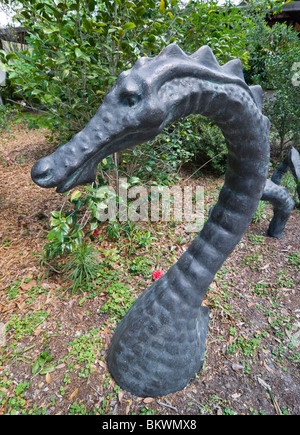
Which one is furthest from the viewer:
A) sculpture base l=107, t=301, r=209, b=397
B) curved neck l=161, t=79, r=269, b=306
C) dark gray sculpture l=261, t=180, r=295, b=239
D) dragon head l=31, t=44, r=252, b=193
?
dark gray sculpture l=261, t=180, r=295, b=239

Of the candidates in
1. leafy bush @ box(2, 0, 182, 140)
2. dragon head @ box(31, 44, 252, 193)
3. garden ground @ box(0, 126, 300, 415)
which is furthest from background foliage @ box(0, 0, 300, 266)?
dragon head @ box(31, 44, 252, 193)

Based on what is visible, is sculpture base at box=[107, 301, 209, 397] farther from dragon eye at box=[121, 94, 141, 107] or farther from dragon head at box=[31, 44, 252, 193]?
dragon eye at box=[121, 94, 141, 107]

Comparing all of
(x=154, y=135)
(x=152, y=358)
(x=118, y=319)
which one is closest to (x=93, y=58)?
(x=154, y=135)

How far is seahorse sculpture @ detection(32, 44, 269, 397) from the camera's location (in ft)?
2.71

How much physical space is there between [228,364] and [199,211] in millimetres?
2318

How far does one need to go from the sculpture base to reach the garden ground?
93 mm

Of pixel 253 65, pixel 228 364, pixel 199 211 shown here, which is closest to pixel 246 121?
pixel 228 364

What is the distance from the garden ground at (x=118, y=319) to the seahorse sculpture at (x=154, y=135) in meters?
0.20

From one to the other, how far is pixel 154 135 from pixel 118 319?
5.41 feet

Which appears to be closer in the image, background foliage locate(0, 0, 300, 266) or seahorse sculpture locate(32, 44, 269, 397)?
seahorse sculpture locate(32, 44, 269, 397)

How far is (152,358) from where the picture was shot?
1443 mm

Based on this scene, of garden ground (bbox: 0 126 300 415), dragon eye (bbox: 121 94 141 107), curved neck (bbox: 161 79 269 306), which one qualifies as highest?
dragon eye (bbox: 121 94 141 107)

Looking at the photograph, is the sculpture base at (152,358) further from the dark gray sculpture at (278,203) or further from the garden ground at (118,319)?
the dark gray sculpture at (278,203)

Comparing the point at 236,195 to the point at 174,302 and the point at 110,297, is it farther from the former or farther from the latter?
the point at 110,297
